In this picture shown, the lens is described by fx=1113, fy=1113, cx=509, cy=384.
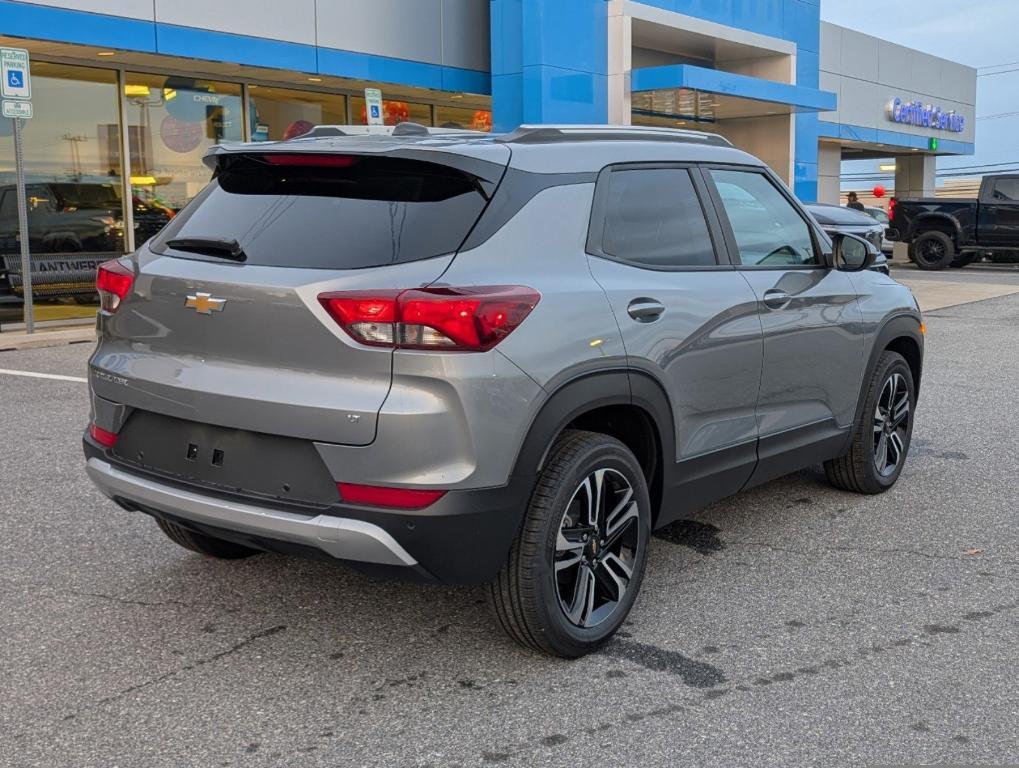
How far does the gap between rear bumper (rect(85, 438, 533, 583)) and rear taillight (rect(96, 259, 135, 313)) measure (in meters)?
0.82

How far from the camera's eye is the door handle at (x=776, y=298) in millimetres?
4590

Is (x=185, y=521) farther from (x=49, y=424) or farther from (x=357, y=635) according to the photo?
(x=49, y=424)

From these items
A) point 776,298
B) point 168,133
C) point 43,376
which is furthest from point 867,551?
point 168,133

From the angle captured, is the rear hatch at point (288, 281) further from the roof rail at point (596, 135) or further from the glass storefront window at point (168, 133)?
the glass storefront window at point (168, 133)

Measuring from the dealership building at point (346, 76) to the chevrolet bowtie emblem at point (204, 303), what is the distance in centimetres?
1078

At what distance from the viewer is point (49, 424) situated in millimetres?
7531

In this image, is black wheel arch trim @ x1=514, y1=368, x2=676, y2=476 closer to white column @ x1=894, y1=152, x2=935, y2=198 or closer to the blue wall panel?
the blue wall panel

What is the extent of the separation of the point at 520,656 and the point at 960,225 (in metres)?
25.4

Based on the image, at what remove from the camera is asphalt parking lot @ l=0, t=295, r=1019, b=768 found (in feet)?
10.3

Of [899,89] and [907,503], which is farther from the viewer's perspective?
[899,89]

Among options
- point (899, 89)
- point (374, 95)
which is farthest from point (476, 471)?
point (899, 89)

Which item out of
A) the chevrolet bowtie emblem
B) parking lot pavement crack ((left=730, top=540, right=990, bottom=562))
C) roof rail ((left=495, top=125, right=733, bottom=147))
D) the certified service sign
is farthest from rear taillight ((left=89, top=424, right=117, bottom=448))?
the certified service sign

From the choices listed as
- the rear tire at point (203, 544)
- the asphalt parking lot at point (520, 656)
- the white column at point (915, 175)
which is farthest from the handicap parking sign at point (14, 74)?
the white column at point (915, 175)

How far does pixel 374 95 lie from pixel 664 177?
11.6 meters
